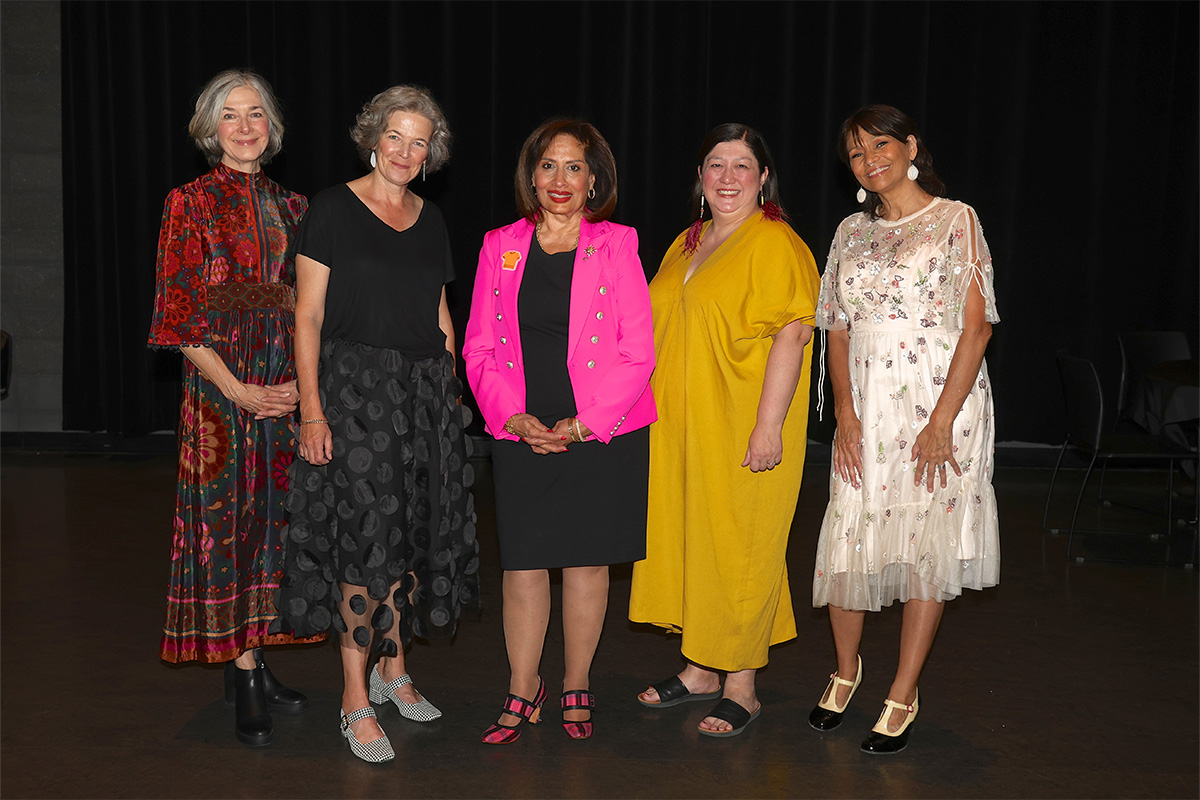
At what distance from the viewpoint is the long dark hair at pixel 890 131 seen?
264 cm

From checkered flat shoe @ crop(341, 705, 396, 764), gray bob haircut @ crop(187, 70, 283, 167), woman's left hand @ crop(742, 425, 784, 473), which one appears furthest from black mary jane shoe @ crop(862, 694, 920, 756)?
gray bob haircut @ crop(187, 70, 283, 167)

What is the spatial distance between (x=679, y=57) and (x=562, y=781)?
5598mm

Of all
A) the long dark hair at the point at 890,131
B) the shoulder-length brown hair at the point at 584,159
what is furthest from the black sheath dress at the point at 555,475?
the long dark hair at the point at 890,131

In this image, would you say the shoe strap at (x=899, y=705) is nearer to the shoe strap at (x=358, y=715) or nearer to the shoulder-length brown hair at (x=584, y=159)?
the shoe strap at (x=358, y=715)

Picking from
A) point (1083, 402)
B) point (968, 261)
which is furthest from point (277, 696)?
point (1083, 402)

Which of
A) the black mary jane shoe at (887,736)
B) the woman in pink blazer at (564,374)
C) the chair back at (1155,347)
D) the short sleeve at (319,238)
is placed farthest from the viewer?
the chair back at (1155,347)

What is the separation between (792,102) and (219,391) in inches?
210

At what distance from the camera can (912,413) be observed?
2.68 m

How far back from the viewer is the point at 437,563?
269 centimetres

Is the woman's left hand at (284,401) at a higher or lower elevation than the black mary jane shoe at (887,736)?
higher

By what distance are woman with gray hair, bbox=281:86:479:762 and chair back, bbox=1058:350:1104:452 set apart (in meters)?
3.40

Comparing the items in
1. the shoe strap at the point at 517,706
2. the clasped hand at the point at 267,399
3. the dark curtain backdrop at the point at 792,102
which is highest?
the dark curtain backdrop at the point at 792,102

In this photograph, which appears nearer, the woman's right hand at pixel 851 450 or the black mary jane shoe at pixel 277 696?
the woman's right hand at pixel 851 450

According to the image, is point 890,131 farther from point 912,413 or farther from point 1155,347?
point 1155,347
